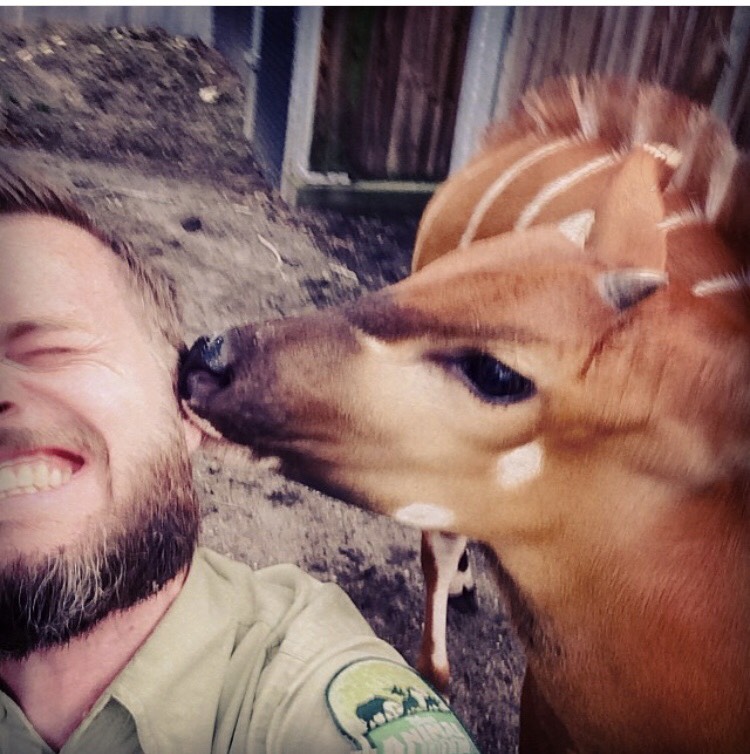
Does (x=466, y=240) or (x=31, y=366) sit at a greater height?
(x=466, y=240)

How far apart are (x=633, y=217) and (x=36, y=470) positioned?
110 centimetres

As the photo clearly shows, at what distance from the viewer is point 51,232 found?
137cm

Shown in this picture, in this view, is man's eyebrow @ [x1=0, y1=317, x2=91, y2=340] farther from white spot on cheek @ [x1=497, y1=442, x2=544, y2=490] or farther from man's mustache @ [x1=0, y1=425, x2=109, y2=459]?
white spot on cheek @ [x1=497, y1=442, x2=544, y2=490]

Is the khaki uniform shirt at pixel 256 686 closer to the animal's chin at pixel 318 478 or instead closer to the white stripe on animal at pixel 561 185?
the animal's chin at pixel 318 478

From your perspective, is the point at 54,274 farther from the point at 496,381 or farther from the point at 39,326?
the point at 496,381

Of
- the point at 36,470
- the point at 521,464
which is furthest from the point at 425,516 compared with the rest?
the point at 36,470

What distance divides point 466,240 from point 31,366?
0.77m

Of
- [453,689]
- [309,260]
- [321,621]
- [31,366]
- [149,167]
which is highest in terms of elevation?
[149,167]

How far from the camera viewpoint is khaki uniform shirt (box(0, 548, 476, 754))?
4.55ft

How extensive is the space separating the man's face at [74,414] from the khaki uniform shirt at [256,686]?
0.59 ft

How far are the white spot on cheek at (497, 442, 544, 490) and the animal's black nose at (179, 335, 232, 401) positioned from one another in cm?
49

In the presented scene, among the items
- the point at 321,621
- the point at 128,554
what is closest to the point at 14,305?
the point at 128,554

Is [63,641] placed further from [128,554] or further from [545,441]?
[545,441]

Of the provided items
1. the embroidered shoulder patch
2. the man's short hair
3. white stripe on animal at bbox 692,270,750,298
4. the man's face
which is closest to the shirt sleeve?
the embroidered shoulder patch
